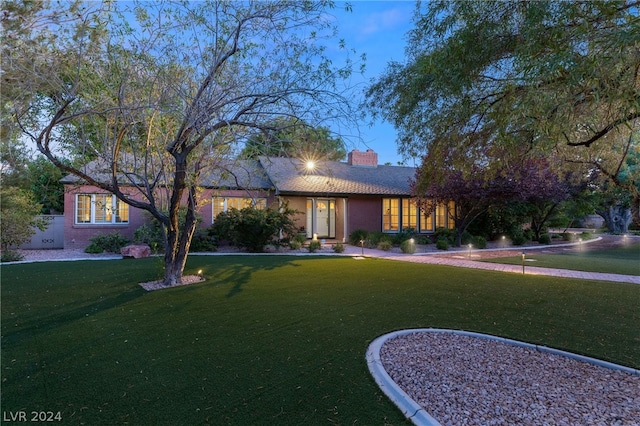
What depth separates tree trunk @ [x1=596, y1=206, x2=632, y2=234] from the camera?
26.2m

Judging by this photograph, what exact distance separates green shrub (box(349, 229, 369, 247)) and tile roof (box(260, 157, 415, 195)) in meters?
1.93

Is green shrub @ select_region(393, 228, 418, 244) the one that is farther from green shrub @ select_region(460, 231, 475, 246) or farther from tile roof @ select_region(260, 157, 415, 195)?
green shrub @ select_region(460, 231, 475, 246)

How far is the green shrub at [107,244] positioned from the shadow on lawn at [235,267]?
3518mm

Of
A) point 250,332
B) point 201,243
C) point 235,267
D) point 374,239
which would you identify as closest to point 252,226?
point 201,243

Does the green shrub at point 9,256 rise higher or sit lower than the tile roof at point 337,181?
lower

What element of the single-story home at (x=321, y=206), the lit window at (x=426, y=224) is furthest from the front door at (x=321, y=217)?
the lit window at (x=426, y=224)

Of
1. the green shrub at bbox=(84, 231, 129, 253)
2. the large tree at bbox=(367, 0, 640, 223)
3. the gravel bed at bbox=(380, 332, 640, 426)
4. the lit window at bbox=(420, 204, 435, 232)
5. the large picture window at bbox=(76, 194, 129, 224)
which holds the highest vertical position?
the large tree at bbox=(367, 0, 640, 223)

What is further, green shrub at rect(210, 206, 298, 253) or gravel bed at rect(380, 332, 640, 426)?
green shrub at rect(210, 206, 298, 253)

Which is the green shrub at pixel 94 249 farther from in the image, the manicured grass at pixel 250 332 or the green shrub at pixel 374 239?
the green shrub at pixel 374 239

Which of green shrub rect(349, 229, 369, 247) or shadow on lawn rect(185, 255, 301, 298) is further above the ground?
green shrub rect(349, 229, 369, 247)

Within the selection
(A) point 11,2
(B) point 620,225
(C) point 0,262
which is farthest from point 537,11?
(B) point 620,225

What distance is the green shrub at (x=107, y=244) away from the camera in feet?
43.0

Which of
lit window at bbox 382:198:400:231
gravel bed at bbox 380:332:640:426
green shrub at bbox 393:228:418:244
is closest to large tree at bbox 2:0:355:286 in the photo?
gravel bed at bbox 380:332:640:426

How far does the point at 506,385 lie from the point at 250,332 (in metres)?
3.16
